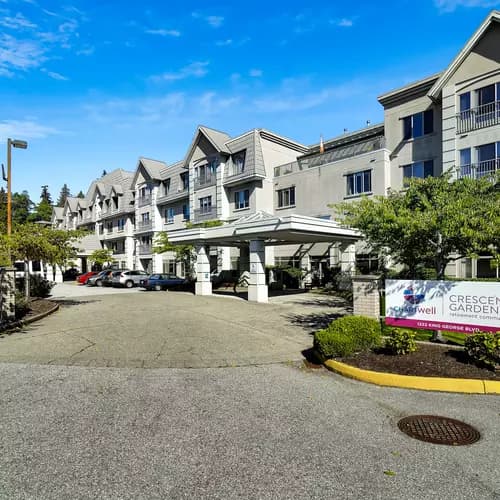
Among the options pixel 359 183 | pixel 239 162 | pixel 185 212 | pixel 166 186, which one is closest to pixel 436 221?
pixel 359 183

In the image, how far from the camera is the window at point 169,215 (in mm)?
42706

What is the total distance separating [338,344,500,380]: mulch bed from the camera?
6.80m

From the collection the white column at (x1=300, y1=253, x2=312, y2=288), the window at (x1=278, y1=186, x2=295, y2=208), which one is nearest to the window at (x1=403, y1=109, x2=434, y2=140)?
the window at (x1=278, y1=186, x2=295, y2=208)

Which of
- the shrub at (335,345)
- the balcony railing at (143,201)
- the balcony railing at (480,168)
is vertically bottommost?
the shrub at (335,345)

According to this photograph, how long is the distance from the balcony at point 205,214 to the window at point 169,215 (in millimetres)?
6357

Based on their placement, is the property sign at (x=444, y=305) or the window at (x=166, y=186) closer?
the property sign at (x=444, y=305)

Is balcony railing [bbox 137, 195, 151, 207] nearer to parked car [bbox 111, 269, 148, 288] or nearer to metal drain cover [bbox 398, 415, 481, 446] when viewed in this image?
parked car [bbox 111, 269, 148, 288]

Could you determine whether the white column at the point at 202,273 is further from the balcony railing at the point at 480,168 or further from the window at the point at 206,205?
the balcony railing at the point at 480,168

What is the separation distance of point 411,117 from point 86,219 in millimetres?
52425

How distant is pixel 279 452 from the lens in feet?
14.3

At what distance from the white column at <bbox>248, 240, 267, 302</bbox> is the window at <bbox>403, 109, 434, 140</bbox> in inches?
517

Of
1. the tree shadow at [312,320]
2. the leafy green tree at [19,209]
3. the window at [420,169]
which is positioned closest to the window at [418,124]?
the window at [420,169]

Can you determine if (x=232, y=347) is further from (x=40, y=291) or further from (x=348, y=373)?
(x=40, y=291)

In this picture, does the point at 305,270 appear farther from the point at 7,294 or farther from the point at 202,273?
the point at 7,294
